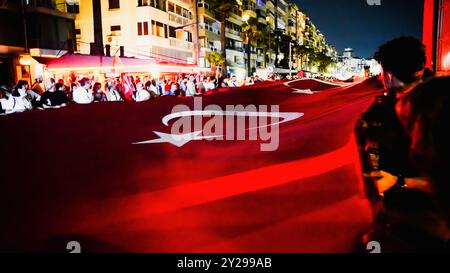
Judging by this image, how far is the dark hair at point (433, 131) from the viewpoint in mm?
1842

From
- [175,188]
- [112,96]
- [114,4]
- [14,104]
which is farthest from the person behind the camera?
[114,4]

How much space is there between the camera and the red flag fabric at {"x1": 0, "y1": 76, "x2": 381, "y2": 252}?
3.18m

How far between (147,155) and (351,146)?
221 centimetres

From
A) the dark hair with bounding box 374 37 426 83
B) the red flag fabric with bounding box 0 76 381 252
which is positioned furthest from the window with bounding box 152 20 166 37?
the dark hair with bounding box 374 37 426 83

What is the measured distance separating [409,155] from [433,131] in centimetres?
103

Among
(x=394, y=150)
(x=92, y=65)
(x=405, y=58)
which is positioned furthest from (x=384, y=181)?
(x=92, y=65)

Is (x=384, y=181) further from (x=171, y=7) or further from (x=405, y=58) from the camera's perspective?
(x=171, y=7)

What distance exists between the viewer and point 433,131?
187cm

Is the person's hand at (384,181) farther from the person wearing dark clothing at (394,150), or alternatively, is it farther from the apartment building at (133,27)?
the apartment building at (133,27)

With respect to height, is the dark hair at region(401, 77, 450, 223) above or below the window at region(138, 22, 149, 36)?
below

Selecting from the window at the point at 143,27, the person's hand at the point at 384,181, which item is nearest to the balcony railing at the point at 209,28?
the window at the point at 143,27

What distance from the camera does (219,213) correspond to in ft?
11.1

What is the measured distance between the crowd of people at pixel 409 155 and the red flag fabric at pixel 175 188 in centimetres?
30

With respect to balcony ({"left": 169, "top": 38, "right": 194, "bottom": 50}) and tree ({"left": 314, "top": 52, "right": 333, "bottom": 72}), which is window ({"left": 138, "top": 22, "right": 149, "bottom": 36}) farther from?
tree ({"left": 314, "top": 52, "right": 333, "bottom": 72})
